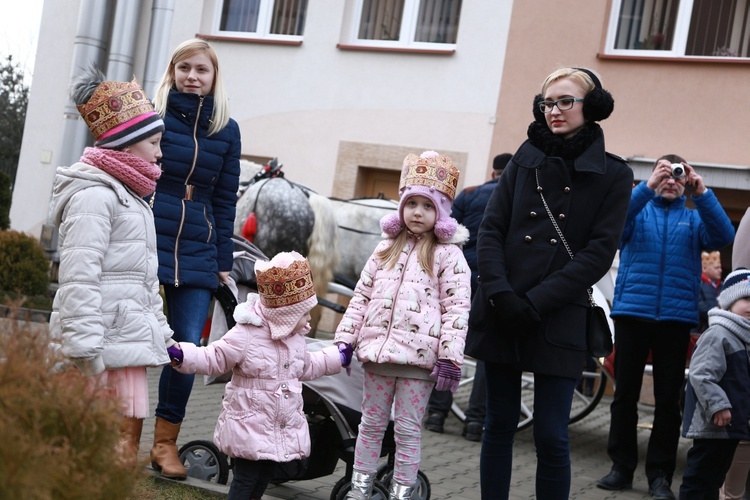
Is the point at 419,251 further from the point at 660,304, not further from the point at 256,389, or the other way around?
the point at 660,304

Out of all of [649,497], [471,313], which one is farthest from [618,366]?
[471,313]

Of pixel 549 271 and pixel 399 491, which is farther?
pixel 399 491

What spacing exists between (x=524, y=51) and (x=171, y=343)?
386 inches

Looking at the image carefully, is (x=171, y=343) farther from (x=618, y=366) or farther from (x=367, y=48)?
(x=367, y=48)

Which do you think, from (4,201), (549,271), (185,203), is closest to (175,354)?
(185,203)

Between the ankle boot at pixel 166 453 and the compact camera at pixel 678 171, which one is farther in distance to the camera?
the compact camera at pixel 678 171

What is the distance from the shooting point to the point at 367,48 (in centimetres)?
1440

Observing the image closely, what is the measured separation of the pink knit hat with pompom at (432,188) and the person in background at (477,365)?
2680 millimetres

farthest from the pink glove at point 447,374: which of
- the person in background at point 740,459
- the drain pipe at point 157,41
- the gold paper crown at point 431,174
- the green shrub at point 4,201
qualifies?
the green shrub at point 4,201

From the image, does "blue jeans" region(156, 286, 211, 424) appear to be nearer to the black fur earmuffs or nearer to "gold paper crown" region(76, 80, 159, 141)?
"gold paper crown" region(76, 80, 159, 141)

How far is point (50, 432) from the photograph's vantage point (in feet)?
7.43

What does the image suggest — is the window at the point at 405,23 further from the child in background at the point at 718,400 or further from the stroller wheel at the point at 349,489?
→ the stroller wheel at the point at 349,489

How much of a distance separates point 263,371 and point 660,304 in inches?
112

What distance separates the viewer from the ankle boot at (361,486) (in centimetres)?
469
